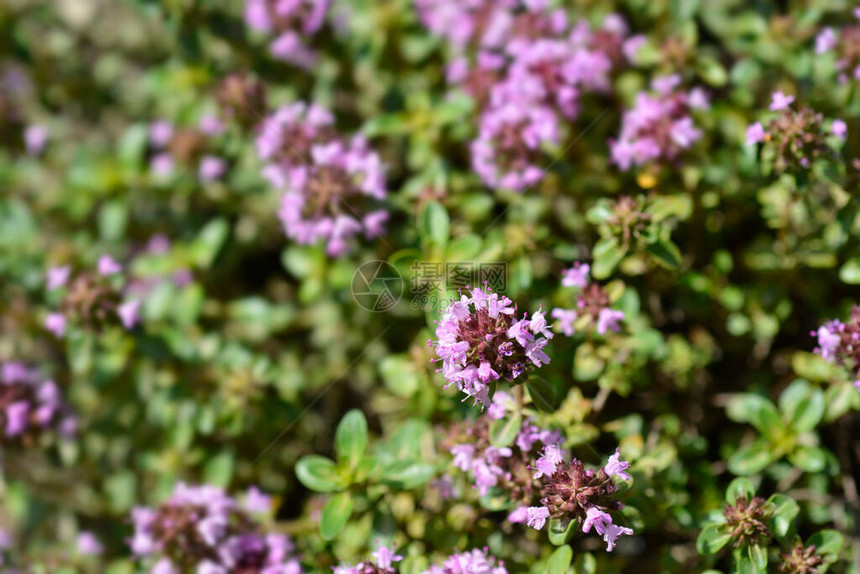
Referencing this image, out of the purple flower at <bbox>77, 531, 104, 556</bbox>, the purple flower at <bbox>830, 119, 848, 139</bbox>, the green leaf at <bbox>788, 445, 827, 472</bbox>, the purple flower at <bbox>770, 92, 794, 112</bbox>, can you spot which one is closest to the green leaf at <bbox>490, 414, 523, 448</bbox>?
the green leaf at <bbox>788, 445, 827, 472</bbox>

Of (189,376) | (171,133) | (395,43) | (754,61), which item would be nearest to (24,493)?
(189,376)

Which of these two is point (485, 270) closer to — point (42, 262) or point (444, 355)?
point (444, 355)

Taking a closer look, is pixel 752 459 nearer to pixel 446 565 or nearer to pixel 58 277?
pixel 446 565

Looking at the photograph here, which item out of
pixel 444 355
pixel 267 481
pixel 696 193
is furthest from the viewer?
pixel 267 481

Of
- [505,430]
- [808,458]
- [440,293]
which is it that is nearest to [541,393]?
[505,430]

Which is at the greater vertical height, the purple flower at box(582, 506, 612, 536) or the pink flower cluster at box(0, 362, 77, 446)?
the pink flower cluster at box(0, 362, 77, 446)

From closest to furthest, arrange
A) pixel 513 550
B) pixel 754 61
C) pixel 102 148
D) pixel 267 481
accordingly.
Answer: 1. pixel 513 550
2. pixel 754 61
3. pixel 267 481
4. pixel 102 148

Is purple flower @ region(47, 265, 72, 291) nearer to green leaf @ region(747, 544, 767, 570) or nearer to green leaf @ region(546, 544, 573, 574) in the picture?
green leaf @ region(546, 544, 573, 574)
